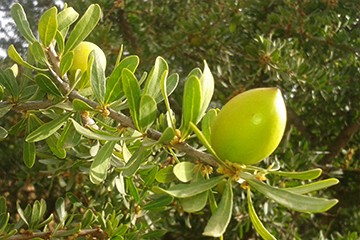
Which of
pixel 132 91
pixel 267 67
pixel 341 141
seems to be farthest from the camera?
pixel 341 141

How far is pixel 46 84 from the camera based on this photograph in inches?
29.1


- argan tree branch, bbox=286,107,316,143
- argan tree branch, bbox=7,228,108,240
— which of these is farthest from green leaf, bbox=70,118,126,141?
argan tree branch, bbox=286,107,316,143

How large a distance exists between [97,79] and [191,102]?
144 millimetres

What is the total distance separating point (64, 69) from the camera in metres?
0.75

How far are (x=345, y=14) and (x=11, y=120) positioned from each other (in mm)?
1182

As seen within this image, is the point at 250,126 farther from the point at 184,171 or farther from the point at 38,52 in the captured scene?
the point at 38,52

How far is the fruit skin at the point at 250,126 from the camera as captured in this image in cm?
A: 63

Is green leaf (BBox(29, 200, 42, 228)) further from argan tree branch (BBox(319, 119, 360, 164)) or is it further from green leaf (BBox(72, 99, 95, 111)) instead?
argan tree branch (BBox(319, 119, 360, 164))

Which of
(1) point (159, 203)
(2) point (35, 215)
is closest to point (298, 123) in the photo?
(1) point (159, 203)

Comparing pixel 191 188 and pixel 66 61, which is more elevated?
pixel 66 61

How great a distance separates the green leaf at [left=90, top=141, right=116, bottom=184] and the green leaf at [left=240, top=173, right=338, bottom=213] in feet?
0.61

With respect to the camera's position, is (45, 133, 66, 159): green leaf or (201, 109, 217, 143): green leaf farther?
(45, 133, 66, 159): green leaf

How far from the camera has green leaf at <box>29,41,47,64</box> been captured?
72 centimetres

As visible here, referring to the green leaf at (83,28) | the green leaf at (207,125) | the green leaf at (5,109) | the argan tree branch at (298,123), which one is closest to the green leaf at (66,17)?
the green leaf at (83,28)
